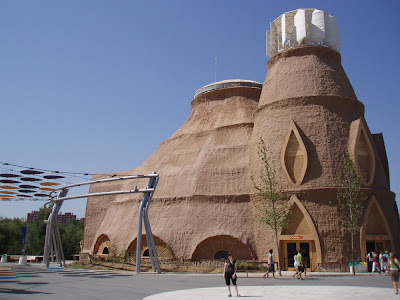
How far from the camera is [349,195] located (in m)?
26.6

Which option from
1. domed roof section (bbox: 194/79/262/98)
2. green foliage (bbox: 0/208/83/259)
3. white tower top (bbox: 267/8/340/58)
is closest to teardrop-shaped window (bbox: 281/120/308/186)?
white tower top (bbox: 267/8/340/58)

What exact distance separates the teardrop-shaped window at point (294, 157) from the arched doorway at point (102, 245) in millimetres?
19068

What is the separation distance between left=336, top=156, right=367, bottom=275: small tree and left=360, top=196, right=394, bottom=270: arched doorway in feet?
2.01

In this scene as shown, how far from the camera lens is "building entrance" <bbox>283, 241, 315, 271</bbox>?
27.4 metres

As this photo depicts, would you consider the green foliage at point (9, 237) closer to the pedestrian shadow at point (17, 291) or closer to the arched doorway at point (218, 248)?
the arched doorway at point (218, 248)

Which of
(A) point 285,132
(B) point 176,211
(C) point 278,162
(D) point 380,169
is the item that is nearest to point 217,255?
(B) point 176,211

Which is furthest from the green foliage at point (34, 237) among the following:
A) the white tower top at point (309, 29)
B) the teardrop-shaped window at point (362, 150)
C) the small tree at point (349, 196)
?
Result: the teardrop-shaped window at point (362, 150)

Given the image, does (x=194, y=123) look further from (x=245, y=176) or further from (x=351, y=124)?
(x=351, y=124)

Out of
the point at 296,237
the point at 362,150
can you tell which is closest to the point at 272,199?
the point at 296,237

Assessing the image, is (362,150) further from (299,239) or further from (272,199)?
(272,199)

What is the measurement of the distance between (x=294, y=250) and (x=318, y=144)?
330 inches

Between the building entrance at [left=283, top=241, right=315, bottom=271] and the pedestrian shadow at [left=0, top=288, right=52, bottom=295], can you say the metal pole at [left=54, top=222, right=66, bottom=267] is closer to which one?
the building entrance at [left=283, top=241, right=315, bottom=271]

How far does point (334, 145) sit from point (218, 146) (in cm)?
1164

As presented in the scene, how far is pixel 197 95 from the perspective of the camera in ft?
149
